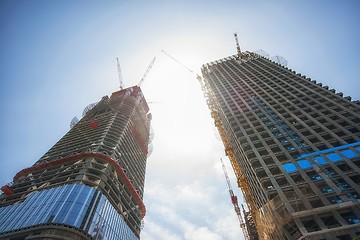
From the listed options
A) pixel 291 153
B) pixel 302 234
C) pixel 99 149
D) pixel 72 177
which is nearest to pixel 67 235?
pixel 72 177

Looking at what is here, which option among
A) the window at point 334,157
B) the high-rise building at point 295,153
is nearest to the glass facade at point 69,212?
the high-rise building at point 295,153

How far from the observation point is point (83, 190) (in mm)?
48219

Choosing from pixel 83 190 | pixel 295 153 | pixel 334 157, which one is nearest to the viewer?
pixel 334 157

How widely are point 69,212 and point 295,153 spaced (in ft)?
132

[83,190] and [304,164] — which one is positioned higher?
[83,190]

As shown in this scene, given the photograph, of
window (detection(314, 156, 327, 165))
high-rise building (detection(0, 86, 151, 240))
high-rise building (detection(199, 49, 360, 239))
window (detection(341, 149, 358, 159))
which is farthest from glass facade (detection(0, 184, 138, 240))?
window (detection(341, 149, 358, 159))

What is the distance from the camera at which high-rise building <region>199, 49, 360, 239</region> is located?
33.4 meters

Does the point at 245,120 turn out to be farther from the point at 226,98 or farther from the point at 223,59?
the point at 223,59

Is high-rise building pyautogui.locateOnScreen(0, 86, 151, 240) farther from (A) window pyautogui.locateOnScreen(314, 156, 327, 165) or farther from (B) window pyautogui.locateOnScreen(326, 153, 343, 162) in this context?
(B) window pyautogui.locateOnScreen(326, 153, 343, 162)

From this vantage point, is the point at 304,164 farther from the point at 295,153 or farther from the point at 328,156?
the point at 328,156

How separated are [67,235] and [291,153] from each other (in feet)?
129

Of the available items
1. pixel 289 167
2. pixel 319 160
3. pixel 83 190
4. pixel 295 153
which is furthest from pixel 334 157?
pixel 83 190

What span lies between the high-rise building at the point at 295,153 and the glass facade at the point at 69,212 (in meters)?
27.5

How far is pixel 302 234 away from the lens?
102 ft
